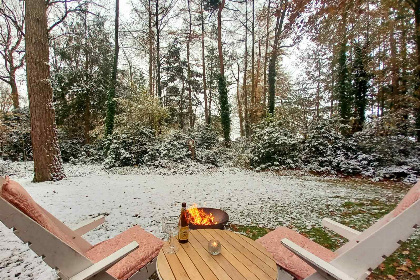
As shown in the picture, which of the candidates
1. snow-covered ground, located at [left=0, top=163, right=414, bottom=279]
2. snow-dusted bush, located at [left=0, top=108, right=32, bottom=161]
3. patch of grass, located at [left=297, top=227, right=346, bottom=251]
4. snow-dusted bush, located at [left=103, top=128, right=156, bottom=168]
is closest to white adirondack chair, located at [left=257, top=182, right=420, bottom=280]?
patch of grass, located at [left=297, top=227, right=346, bottom=251]

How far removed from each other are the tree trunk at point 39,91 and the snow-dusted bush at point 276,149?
24.6 ft

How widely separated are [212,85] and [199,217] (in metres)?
18.1

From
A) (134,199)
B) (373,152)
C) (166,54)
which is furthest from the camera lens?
(166,54)

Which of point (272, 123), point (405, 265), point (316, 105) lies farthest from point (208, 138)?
point (316, 105)

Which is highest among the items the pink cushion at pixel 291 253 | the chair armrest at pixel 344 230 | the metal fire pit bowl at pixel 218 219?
the chair armrest at pixel 344 230

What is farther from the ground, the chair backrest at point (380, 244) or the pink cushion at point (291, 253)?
the chair backrest at point (380, 244)

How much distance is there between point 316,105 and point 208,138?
11.0 m

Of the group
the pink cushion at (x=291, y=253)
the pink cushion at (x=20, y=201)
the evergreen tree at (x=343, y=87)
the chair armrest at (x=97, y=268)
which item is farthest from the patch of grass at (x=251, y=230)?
the evergreen tree at (x=343, y=87)

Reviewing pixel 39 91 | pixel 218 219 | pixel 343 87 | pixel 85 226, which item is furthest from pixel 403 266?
pixel 343 87

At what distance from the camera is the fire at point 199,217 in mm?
2845

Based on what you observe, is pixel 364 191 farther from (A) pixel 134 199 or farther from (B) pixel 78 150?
(B) pixel 78 150

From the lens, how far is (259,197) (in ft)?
17.8

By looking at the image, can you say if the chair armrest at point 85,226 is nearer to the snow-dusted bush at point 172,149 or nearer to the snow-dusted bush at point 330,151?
the snow-dusted bush at point 172,149

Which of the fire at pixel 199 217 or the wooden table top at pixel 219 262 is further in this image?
the fire at pixel 199 217
